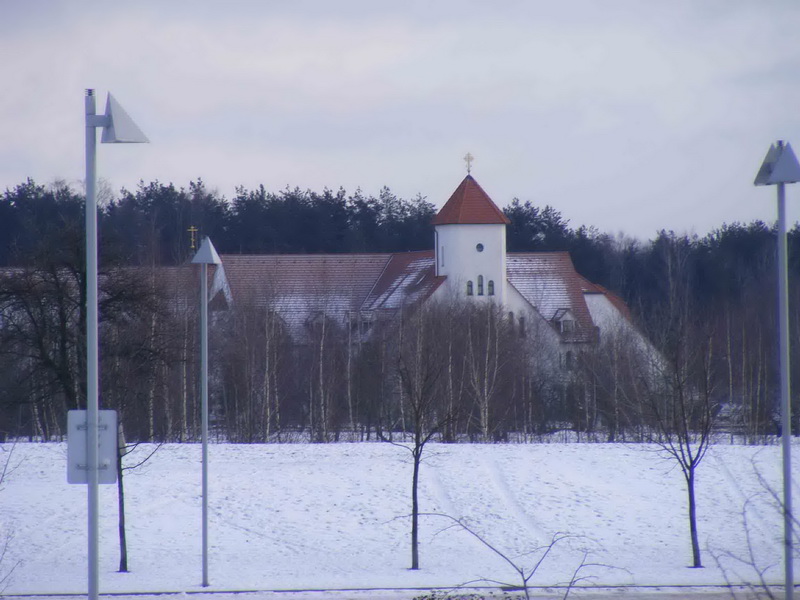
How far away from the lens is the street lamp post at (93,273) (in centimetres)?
902

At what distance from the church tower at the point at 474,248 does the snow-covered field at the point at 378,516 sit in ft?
122

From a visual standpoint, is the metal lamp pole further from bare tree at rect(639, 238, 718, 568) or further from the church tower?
the church tower

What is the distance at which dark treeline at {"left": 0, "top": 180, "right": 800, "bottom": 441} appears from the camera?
25.7m

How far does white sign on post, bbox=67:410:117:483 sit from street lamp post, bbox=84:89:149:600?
52 millimetres

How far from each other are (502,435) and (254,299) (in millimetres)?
15378

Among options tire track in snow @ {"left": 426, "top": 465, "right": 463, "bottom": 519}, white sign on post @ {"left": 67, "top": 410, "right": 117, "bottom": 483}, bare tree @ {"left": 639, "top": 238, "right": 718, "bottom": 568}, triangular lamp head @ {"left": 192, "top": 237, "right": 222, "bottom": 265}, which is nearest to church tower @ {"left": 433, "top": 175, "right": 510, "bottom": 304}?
bare tree @ {"left": 639, "top": 238, "right": 718, "bottom": 568}

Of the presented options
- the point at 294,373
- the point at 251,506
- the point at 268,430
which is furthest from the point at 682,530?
the point at 294,373

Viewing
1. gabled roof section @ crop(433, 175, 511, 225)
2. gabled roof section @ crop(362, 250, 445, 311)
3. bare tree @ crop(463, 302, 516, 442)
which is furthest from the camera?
gabled roof section @ crop(433, 175, 511, 225)

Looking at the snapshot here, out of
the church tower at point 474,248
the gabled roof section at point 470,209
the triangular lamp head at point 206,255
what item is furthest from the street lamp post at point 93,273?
the gabled roof section at point 470,209

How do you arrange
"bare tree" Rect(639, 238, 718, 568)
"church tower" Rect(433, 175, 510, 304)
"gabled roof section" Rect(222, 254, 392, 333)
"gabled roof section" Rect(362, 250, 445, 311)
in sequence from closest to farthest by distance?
1. "bare tree" Rect(639, 238, 718, 568)
2. "gabled roof section" Rect(222, 254, 392, 333)
3. "gabled roof section" Rect(362, 250, 445, 311)
4. "church tower" Rect(433, 175, 510, 304)

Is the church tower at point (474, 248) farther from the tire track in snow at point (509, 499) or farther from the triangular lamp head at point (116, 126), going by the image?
the triangular lamp head at point (116, 126)

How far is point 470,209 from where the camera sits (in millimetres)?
65500

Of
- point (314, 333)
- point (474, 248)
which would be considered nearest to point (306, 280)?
point (474, 248)

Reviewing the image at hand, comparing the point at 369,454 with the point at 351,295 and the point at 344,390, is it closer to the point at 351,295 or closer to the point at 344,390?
the point at 344,390
